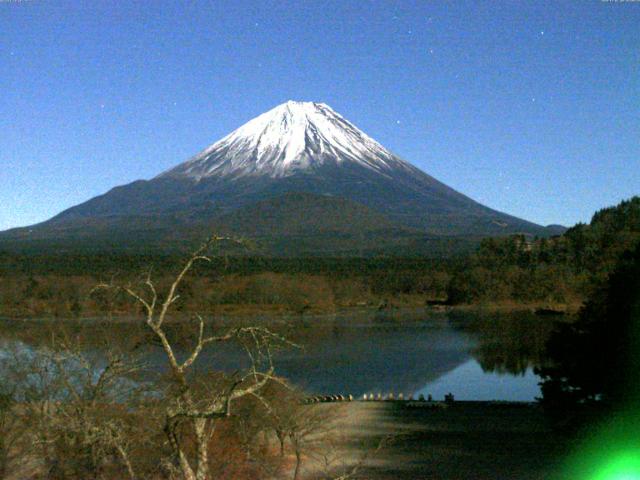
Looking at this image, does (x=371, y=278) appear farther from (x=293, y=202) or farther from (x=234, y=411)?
(x=293, y=202)

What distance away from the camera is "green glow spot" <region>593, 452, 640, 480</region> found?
1209 cm

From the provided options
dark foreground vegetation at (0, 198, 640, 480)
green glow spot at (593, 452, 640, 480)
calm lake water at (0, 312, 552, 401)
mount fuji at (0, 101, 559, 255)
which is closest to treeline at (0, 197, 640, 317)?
calm lake water at (0, 312, 552, 401)

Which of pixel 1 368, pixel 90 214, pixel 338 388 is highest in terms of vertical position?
pixel 90 214

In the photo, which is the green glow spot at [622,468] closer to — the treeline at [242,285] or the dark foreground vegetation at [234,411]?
the dark foreground vegetation at [234,411]

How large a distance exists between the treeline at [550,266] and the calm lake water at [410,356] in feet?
34.3

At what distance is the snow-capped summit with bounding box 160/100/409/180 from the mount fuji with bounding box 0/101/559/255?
0.61 ft

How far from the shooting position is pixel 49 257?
234 ft

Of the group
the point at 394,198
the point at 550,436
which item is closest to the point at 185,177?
the point at 394,198

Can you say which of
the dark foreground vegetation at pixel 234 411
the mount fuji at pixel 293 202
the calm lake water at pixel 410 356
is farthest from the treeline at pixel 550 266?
the mount fuji at pixel 293 202

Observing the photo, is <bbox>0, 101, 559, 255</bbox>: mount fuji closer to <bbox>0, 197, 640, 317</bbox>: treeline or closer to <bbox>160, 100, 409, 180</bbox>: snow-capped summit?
<bbox>160, 100, 409, 180</bbox>: snow-capped summit

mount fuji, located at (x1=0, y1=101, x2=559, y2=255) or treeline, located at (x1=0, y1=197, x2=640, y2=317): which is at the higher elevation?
mount fuji, located at (x1=0, y1=101, x2=559, y2=255)

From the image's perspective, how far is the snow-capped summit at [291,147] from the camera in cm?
15112

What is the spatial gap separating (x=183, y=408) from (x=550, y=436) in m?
11.7

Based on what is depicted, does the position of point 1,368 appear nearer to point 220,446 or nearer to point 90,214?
point 220,446
